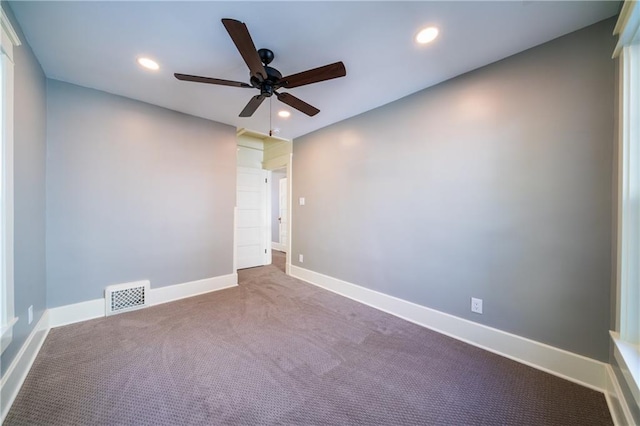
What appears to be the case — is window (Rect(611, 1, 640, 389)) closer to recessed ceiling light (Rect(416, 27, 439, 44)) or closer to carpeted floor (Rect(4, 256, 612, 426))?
carpeted floor (Rect(4, 256, 612, 426))

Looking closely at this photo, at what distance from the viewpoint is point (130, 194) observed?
9.32 feet

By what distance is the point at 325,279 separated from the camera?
144 inches

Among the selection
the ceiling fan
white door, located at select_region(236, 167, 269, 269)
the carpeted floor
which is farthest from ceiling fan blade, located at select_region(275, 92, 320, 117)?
white door, located at select_region(236, 167, 269, 269)

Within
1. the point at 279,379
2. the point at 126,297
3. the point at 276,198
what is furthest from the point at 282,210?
the point at 279,379

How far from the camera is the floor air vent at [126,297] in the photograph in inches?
105

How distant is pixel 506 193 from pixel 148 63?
3312mm

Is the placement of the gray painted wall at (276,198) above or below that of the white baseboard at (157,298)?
above

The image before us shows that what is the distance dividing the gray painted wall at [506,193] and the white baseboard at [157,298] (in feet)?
6.87

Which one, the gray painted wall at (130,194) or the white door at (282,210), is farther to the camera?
the white door at (282,210)

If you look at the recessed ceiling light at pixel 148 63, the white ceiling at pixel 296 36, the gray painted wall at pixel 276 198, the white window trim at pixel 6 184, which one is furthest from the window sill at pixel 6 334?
the gray painted wall at pixel 276 198

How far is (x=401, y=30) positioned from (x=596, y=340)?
101 inches

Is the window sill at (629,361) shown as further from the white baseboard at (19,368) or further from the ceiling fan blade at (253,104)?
the white baseboard at (19,368)

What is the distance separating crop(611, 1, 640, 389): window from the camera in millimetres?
1352

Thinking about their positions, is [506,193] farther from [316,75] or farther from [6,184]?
[6,184]
